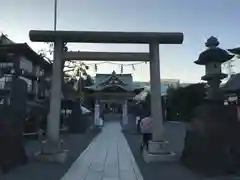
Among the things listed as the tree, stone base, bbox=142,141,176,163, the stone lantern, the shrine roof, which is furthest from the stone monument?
the tree

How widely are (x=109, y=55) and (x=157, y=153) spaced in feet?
12.1

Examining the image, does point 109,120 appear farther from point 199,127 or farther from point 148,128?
point 199,127

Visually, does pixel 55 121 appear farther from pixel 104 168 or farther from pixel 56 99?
pixel 104 168

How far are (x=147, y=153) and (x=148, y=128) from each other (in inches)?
72.5

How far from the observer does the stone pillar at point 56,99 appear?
14.0 meters

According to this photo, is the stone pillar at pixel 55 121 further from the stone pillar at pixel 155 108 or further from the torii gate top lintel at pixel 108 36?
the stone pillar at pixel 155 108

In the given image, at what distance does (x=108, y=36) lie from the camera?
13945 mm

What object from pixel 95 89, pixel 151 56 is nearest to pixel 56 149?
pixel 151 56

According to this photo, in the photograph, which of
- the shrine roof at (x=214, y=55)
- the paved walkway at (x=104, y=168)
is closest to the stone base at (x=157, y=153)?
the paved walkway at (x=104, y=168)

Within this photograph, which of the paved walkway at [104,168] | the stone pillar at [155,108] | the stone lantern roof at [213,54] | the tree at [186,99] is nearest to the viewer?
the paved walkway at [104,168]

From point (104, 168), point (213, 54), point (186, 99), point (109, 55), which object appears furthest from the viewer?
point (186, 99)

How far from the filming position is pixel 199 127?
11484mm

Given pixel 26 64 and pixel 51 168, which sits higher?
pixel 26 64

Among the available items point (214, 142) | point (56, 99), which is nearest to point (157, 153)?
point (214, 142)
